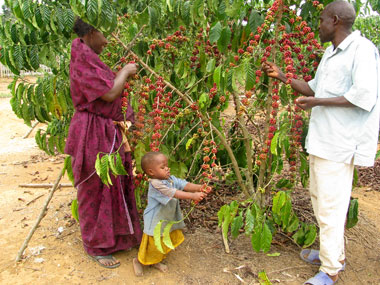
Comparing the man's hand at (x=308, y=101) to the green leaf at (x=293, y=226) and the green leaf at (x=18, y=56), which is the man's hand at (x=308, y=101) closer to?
the green leaf at (x=293, y=226)

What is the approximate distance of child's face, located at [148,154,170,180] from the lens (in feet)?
6.98

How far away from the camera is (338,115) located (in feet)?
6.35

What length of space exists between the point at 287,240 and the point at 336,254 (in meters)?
0.63

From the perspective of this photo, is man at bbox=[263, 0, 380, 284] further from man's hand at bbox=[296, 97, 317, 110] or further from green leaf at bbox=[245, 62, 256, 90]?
green leaf at bbox=[245, 62, 256, 90]

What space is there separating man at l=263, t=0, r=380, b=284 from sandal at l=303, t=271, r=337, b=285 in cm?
1

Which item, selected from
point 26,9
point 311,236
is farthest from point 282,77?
point 26,9

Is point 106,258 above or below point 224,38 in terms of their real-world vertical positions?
below

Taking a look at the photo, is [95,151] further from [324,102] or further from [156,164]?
[324,102]

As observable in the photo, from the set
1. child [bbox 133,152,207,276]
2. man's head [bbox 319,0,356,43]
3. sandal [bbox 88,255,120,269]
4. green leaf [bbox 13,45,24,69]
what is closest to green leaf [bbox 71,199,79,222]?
sandal [bbox 88,255,120,269]

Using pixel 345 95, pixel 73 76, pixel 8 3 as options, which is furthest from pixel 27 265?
pixel 345 95

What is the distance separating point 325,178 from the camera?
6.63 ft

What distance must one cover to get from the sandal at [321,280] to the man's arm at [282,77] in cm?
111

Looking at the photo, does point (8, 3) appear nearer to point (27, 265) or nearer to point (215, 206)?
point (27, 265)

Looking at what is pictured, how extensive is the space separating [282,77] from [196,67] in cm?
78
